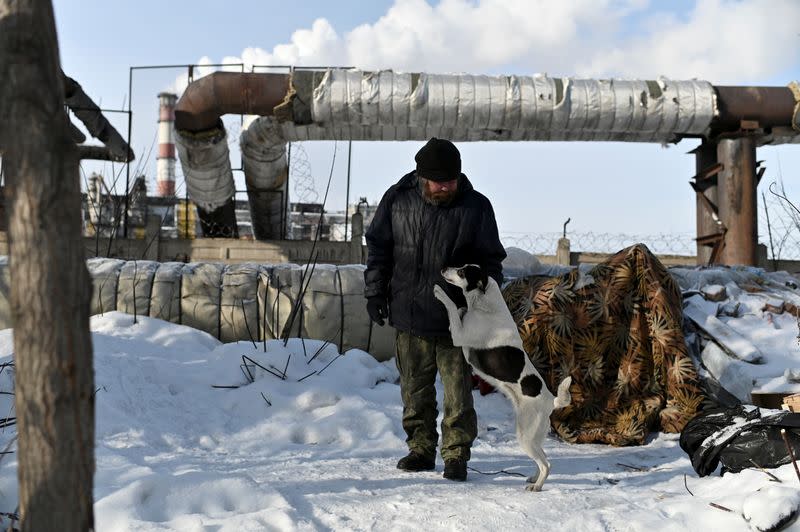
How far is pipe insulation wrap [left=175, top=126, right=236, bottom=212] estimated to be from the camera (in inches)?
349

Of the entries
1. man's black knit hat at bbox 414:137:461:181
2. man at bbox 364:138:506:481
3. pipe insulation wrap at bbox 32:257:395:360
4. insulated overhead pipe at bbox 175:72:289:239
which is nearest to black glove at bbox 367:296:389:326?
man at bbox 364:138:506:481

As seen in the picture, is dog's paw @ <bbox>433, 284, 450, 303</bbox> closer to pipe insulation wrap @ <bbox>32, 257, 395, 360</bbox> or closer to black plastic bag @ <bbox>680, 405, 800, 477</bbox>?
black plastic bag @ <bbox>680, 405, 800, 477</bbox>

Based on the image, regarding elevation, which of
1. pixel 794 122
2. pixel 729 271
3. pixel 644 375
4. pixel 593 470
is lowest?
pixel 593 470

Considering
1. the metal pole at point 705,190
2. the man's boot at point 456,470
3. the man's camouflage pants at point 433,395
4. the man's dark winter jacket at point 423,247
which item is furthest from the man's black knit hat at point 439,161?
the metal pole at point 705,190

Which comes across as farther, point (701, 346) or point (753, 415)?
point (701, 346)

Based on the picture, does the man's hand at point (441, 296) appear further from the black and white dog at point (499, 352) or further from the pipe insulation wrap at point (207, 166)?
the pipe insulation wrap at point (207, 166)

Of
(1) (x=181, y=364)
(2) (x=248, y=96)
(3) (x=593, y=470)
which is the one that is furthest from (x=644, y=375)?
(2) (x=248, y=96)

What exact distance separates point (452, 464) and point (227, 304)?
2.97m

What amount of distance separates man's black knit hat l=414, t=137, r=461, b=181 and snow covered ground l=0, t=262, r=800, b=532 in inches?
58.5

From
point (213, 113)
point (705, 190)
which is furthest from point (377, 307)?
point (705, 190)

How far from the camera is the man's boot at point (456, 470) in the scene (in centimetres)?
334

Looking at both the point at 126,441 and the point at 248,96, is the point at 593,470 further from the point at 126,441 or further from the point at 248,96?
the point at 248,96

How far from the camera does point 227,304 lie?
570 cm

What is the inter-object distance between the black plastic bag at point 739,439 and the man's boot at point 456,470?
1.18 m
